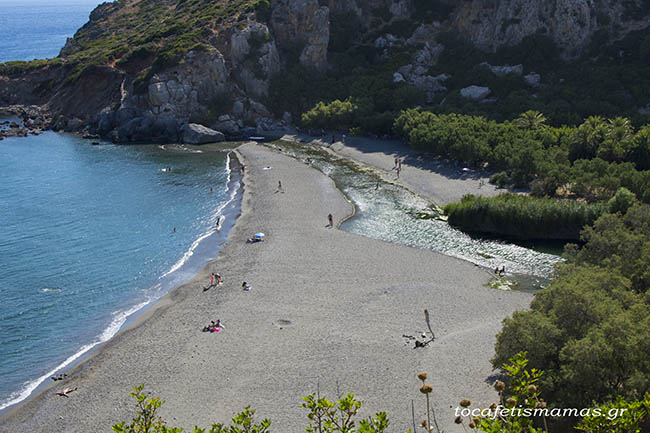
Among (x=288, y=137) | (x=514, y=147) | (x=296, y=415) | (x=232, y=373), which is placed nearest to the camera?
(x=296, y=415)

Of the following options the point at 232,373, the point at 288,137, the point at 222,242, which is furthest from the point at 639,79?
the point at 232,373

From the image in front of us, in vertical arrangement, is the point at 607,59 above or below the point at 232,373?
above

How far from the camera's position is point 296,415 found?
25703 mm

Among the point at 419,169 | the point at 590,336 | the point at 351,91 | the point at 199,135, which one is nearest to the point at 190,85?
the point at 199,135

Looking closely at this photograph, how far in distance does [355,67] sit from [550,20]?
3430cm

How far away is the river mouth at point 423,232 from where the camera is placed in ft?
139

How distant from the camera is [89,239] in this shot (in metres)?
51.0

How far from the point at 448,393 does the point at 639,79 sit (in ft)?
219

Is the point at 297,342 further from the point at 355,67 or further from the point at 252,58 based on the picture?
the point at 355,67

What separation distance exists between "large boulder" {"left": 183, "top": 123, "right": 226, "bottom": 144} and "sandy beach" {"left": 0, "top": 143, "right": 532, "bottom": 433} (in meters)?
46.6

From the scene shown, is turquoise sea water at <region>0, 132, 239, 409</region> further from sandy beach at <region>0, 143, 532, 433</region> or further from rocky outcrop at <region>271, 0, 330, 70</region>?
rocky outcrop at <region>271, 0, 330, 70</region>

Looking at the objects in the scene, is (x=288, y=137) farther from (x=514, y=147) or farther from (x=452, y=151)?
(x=514, y=147)

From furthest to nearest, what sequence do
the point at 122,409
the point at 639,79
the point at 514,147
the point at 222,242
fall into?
the point at 639,79 → the point at 514,147 → the point at 222,242 → the point at 122,409

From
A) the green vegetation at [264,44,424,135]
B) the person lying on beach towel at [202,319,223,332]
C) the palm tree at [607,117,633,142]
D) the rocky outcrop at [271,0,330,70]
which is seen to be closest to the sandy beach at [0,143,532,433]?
the person lying on beach towel at [202,319,223,332]
